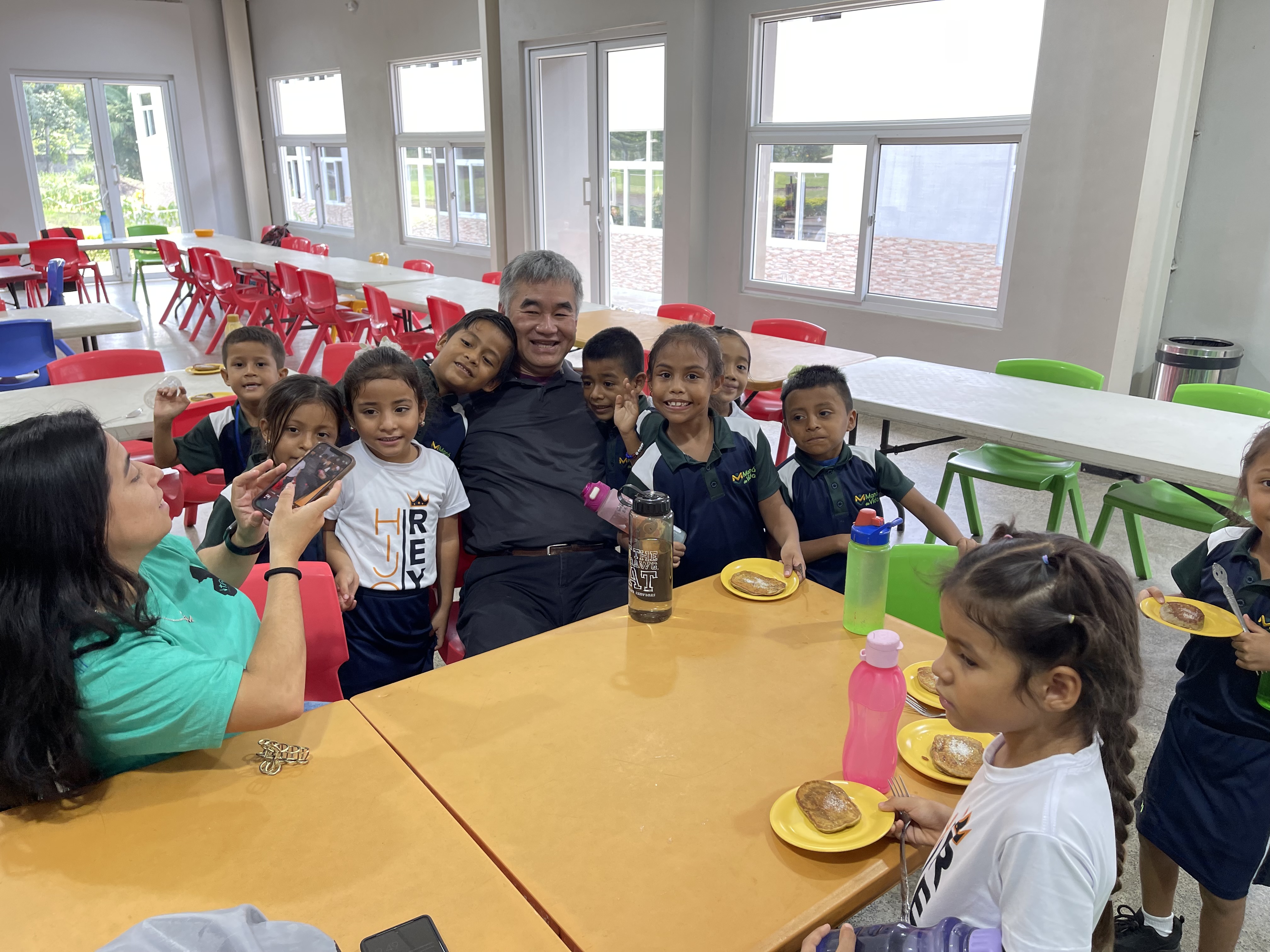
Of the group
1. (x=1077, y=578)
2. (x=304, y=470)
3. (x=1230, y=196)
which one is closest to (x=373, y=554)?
(x=304, y=470)

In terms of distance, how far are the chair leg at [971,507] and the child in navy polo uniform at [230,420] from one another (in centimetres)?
270

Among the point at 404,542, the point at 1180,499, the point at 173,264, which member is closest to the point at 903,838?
the point at 404,542

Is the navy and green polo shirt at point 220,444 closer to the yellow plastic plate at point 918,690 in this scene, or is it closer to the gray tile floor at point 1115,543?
the gray tile floor at point 1115,543

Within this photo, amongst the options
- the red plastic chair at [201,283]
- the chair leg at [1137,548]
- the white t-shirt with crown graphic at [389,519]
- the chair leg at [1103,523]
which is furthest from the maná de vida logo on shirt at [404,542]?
the red plastic chair at [201,283]

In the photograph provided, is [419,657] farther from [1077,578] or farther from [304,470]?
[1077,578]

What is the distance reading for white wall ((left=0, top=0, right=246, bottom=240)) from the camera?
10.9m

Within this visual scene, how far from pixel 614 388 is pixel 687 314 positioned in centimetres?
304

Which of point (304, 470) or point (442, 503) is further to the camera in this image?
point (442, 503)

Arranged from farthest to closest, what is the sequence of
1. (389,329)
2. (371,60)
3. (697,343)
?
(371,60) → (389,329) → (697,343)

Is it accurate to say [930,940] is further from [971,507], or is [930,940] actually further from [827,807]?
[971,507]

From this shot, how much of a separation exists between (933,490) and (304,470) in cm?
397

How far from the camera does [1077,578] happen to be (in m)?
1.02

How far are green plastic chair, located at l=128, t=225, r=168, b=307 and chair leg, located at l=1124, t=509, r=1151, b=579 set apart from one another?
9.66 m

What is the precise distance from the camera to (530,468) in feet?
7.61
